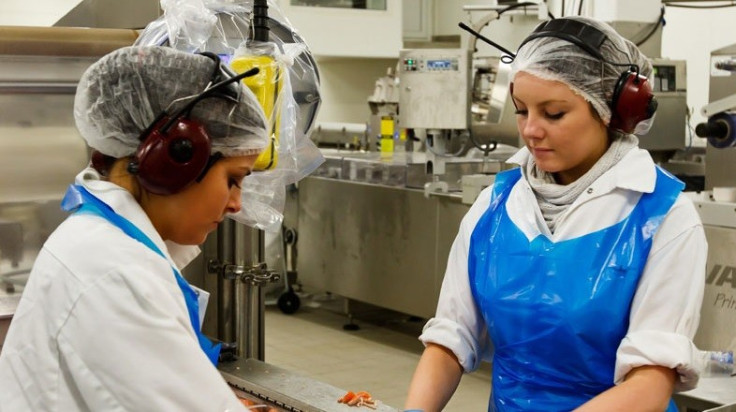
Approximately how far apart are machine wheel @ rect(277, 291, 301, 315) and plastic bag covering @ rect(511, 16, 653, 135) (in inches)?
153

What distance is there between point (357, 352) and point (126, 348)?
142 inches

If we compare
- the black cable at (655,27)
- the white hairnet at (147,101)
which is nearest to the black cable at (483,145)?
the black cable at (655,27)

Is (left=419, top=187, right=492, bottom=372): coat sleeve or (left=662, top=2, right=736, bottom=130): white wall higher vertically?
(left=662, top=2, right=736, bottom=130): white wall

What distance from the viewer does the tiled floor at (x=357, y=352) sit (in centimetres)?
396

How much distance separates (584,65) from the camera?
1.49m

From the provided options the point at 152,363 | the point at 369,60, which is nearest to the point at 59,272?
the point at 152,363

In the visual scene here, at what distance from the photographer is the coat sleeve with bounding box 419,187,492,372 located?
5.24 feet

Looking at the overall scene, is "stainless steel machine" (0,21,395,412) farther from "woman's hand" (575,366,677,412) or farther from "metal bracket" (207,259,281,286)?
"woman's hand" (575,366,677,412)

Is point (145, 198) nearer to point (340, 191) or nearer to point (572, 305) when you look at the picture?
point (572, 305)

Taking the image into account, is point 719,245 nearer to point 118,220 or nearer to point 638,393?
point 638,393

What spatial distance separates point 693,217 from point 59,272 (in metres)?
0.94

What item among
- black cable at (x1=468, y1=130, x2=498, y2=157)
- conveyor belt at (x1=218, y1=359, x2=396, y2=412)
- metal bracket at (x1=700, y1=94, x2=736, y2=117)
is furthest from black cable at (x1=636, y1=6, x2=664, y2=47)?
conveyor belt at (x1=218, y1=359, x2=396, y2=412)

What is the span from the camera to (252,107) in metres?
1.20

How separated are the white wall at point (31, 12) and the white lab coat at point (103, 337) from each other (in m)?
5.18
